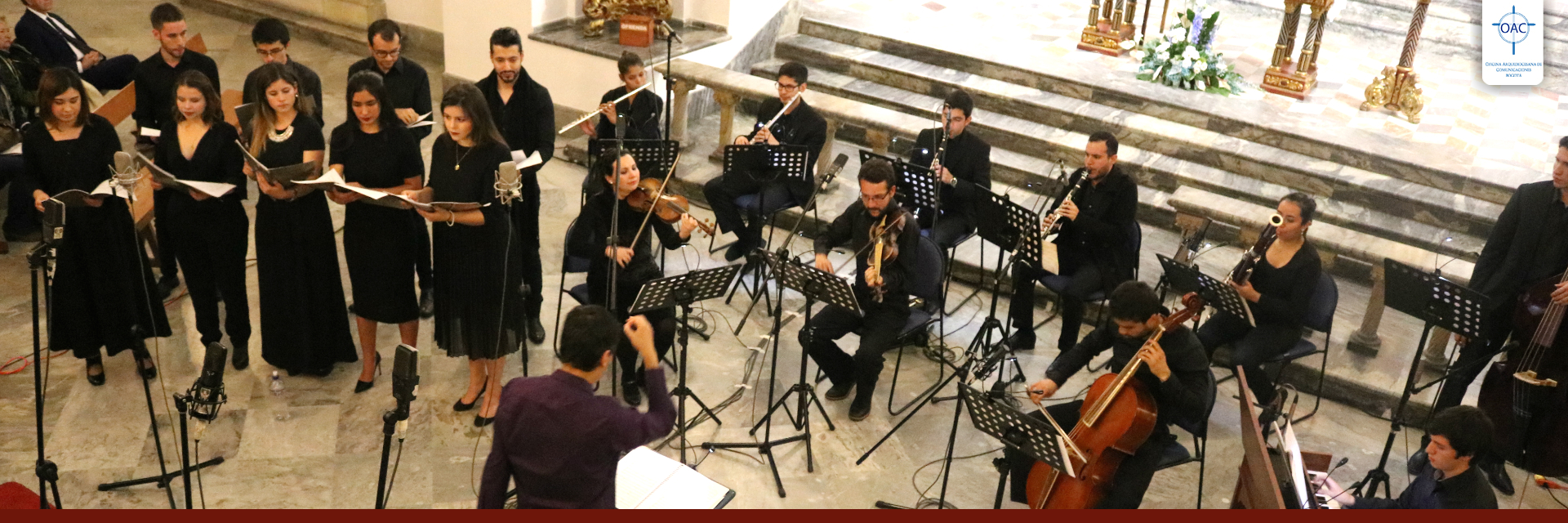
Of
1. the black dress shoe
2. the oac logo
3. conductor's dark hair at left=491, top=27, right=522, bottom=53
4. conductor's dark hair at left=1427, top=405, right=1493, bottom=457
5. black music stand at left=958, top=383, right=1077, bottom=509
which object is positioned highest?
the oac logo

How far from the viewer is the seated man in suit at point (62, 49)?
7293mm

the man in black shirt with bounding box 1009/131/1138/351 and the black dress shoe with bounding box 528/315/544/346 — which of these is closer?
the man in black shirt with bounding box 1009/131/1138/351

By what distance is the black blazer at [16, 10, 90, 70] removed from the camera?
23.9ft

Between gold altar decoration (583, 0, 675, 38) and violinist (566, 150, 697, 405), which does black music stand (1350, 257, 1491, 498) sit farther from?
gold altar decoration (583, 0, 675, 38)

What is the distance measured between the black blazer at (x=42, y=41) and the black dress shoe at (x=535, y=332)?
340 centimetres

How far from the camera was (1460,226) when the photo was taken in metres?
7.40

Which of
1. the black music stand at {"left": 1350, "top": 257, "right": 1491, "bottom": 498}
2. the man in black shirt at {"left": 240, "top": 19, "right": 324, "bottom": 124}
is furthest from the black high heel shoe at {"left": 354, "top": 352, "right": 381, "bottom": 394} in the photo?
the black music stand at {"left": 1350, "top": 257, "right": 1491, "bottom": 498}

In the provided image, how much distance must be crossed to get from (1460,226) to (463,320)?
584cm

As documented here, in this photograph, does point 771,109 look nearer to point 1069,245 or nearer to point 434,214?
point 1069,245

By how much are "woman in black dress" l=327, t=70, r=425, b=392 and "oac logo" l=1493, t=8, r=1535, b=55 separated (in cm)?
881

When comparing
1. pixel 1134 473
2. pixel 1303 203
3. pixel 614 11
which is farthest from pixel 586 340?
pixel 614 11

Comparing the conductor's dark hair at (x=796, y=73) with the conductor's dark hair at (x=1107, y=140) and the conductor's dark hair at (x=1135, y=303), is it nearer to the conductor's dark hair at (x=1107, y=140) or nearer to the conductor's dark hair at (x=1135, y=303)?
the conductor's dark hair at (x=1107, y=140)

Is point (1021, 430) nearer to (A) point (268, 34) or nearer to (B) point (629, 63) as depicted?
(B) point (629, 63)

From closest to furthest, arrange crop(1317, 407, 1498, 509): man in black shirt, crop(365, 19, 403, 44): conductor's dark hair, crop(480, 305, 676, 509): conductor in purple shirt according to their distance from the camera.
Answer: crop(480, 305, 676, 509): conductor in purple shirt
crop(1317, 407, 1498, 509): man in black shirt
crop(365, 19, 403, 44): conductor's dark hair
